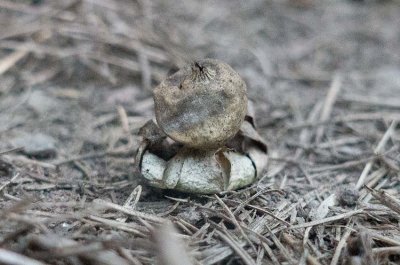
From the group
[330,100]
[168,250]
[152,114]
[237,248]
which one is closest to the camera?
[168,250]

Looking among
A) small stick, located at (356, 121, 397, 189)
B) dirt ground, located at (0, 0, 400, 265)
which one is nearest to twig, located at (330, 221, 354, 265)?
dirt ground, located at (0, 0, 400, 265)

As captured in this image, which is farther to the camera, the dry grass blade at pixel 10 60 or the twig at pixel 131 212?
the dry grass blade at pixel 10 60

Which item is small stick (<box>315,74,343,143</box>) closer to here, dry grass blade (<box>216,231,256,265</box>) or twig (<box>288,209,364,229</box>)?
twig (<box>288,209,364,229</box>)

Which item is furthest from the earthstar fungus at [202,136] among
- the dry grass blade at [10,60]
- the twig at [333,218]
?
the dry grass blade at [10,60]

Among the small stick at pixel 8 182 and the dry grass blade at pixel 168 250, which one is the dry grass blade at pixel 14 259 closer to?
the dry grass blade at pixel 168 250

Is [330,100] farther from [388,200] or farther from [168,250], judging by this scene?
[168,250]

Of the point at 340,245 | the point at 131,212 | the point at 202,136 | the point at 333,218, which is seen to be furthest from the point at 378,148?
the point at 131,212

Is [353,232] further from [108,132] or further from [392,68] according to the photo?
[392,68]
